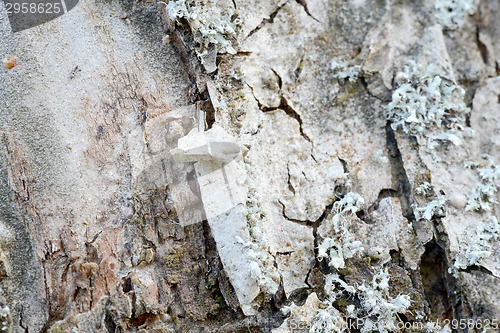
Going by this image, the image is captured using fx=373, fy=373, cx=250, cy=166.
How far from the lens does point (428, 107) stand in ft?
5.70

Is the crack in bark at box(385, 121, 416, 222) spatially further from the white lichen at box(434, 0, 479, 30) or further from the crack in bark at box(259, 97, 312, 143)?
the white lichen at box(434, 0, 479, 30)

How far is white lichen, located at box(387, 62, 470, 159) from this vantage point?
1711mm

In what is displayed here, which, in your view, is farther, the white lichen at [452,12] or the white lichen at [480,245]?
the white lichen at [452,12]

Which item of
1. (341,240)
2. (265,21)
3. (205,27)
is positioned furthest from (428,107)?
(205,27)

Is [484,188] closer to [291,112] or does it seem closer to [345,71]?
[345,71]

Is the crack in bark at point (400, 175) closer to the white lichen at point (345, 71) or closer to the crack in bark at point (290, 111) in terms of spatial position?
the white lichen at point (345, 71)

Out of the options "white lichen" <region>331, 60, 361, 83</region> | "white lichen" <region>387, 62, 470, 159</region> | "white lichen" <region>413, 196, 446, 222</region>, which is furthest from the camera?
"white lichen" <region>331, 60, 361, 83</region>

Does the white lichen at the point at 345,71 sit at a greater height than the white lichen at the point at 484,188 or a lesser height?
greater

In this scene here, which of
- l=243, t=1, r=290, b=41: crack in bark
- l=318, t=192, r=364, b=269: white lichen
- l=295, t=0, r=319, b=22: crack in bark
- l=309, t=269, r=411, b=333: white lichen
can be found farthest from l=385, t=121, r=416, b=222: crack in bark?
l=243, t=1, r=290, b=41: crack in bark

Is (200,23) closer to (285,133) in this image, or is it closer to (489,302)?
(285,133)

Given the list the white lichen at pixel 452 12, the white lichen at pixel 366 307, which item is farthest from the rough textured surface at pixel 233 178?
the white lichen at pixel 452 12

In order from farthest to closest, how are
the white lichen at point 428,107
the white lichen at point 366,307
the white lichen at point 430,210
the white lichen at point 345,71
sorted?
1. the white lichen at point 345,71
2. the white lichen at point 428,107
3. the white lichen at point 430,210
4. the white lichen at point 366,307

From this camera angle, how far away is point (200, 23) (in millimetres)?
1626

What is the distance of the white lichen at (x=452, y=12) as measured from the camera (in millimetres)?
1912
